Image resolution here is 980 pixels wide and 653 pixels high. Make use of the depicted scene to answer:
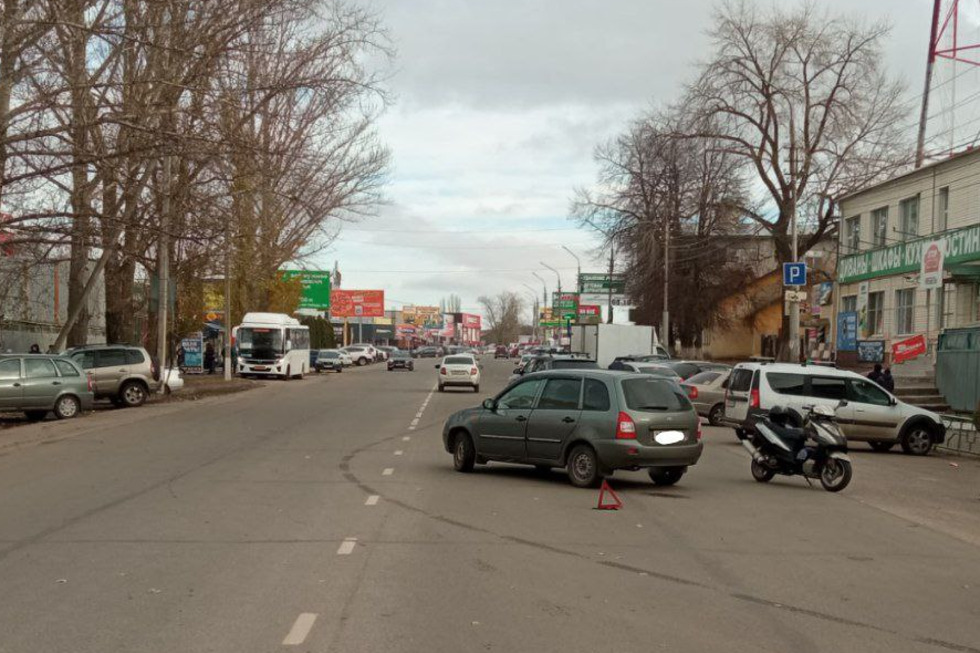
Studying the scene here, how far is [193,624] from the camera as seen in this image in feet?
20.4

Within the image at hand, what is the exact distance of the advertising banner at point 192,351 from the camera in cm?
4769

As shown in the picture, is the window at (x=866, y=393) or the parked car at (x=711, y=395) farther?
the parked car at (x=711, y=395)

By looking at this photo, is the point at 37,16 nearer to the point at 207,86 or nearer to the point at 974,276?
the point at 207,86

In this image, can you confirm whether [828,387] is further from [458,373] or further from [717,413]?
[458,373]

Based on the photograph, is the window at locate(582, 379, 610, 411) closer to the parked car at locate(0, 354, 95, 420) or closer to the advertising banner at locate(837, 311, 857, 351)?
the parked car at locate(0, 354, 95, 420)

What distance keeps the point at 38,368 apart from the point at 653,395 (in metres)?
15.9

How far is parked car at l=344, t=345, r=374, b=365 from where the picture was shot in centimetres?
8194

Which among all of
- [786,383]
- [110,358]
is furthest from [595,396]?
[110,358]

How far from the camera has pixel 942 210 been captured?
109 ft

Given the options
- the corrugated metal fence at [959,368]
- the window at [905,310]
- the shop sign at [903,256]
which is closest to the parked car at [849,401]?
the corrugated metal fence at [959,368]

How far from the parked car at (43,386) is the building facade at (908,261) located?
2204 centimetres

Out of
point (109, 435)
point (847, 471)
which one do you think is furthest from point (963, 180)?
point (109, 435)

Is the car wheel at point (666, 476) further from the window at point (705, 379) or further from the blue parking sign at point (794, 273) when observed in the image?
the blue parking sign at point (794, 273)

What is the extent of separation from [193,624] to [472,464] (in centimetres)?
869
